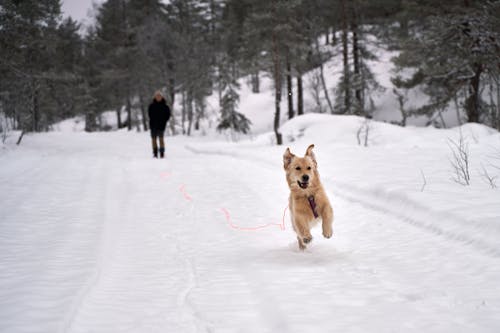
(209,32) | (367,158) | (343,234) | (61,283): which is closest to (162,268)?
(61,283)

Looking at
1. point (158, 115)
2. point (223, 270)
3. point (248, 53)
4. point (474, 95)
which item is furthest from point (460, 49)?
point (223, 270)

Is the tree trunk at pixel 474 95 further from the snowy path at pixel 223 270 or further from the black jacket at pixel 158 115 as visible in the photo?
the black jacket at pixel 158 115

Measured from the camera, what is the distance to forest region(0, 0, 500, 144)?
15.5 meters

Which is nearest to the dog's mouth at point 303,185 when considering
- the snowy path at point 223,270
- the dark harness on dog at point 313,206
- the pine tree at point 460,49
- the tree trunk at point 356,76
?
the dark harness on dog at point 313,206

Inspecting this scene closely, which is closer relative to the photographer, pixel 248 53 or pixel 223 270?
pixel 223 270

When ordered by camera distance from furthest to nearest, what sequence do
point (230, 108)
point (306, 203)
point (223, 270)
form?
point (230, 108) < point (306, 203) < point (223, 270)

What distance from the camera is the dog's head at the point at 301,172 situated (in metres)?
4.33

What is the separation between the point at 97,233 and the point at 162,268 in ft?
5.95

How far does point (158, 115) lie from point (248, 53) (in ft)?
29.2

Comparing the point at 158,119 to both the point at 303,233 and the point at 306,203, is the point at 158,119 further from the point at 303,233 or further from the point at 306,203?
the point at 303,233

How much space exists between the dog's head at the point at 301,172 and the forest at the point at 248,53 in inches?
502

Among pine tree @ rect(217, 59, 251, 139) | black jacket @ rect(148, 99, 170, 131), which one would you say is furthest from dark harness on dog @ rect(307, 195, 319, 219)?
pine tree @ rect(217, 59, 251, 139)

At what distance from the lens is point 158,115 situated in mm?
13461

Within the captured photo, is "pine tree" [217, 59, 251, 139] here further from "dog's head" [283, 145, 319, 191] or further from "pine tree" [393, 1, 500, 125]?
"dog's head" [283, 145, 319, 191]
